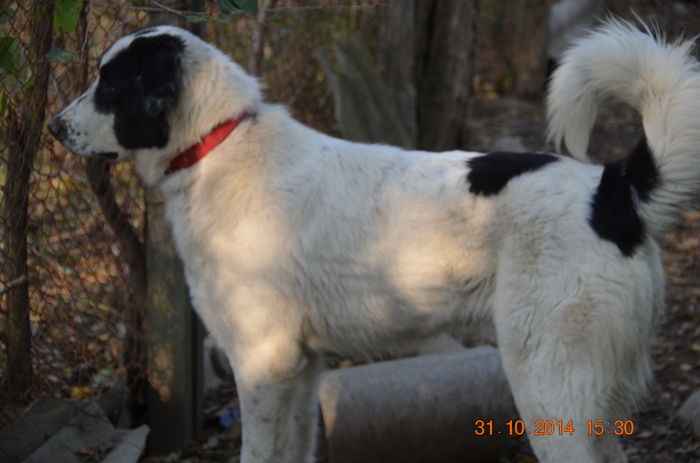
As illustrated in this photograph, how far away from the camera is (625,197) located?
2.82 metres

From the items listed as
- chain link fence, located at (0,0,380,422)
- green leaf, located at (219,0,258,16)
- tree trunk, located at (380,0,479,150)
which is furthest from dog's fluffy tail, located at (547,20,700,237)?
tree trunk, located at (380,0,479,150)

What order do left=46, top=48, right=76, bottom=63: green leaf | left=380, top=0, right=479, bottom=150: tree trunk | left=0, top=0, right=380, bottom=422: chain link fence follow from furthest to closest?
1. left=380, top=0, right=479, bottom=150: tree trunk
2. left=0, top=0, right=380, bottom=422: chain link fence
3. left=46, top=48, right=76, bottom=63: green leaf

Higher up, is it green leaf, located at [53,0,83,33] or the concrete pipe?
green leaf, located at [53,0,83,33]

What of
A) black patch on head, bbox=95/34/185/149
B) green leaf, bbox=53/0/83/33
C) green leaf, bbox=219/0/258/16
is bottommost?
black patch on head, bbox=95/34/185/149

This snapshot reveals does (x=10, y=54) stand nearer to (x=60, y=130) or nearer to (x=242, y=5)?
(x=60, y=130)

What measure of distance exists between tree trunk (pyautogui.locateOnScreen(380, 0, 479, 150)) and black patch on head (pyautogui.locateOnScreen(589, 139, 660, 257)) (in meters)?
3.72

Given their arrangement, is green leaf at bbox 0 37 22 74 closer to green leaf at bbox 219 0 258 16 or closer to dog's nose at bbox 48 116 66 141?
dog's nose at bbox 48 116 66 141

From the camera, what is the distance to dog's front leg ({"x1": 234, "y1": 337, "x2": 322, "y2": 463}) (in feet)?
10.6

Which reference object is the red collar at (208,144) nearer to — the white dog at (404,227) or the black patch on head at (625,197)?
the white dog at (404,227)

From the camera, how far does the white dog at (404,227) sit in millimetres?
2807

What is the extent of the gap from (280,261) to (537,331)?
3.31ft

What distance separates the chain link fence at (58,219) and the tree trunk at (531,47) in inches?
306

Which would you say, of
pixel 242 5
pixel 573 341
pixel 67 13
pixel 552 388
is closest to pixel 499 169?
pixel 573 341

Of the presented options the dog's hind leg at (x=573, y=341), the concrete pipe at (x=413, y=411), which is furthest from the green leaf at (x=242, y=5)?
the concrete pipe at (x=413, y=411)
